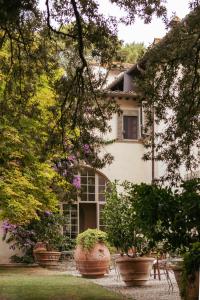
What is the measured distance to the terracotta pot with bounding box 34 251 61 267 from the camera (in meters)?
21.2

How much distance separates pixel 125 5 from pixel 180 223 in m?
4.24

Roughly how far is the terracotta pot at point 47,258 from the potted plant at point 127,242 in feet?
24.3

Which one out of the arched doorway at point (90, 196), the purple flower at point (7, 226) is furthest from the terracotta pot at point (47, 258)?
the arched doorway at point (90, 196)

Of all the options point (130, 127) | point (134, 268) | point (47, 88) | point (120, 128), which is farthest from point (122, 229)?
point (130, 127)

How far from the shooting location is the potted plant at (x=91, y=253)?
16.4 metres

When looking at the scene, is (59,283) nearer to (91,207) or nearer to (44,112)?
(44,112)

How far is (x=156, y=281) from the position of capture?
15.6 metres

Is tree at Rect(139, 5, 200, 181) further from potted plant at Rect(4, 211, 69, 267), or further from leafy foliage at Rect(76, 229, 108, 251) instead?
potted plant at Rect(4, 211, 69, 267)

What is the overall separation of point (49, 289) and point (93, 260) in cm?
369

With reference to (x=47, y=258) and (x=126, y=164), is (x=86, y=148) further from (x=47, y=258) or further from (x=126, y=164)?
(x=126, y=164)

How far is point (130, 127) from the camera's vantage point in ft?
89.0

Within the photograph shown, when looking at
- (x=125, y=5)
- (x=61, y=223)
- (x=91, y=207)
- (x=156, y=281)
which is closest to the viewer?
(x=125, y=5)

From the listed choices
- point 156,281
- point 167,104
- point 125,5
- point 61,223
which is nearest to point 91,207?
point 61,223

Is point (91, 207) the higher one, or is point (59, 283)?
point (91, 207)
